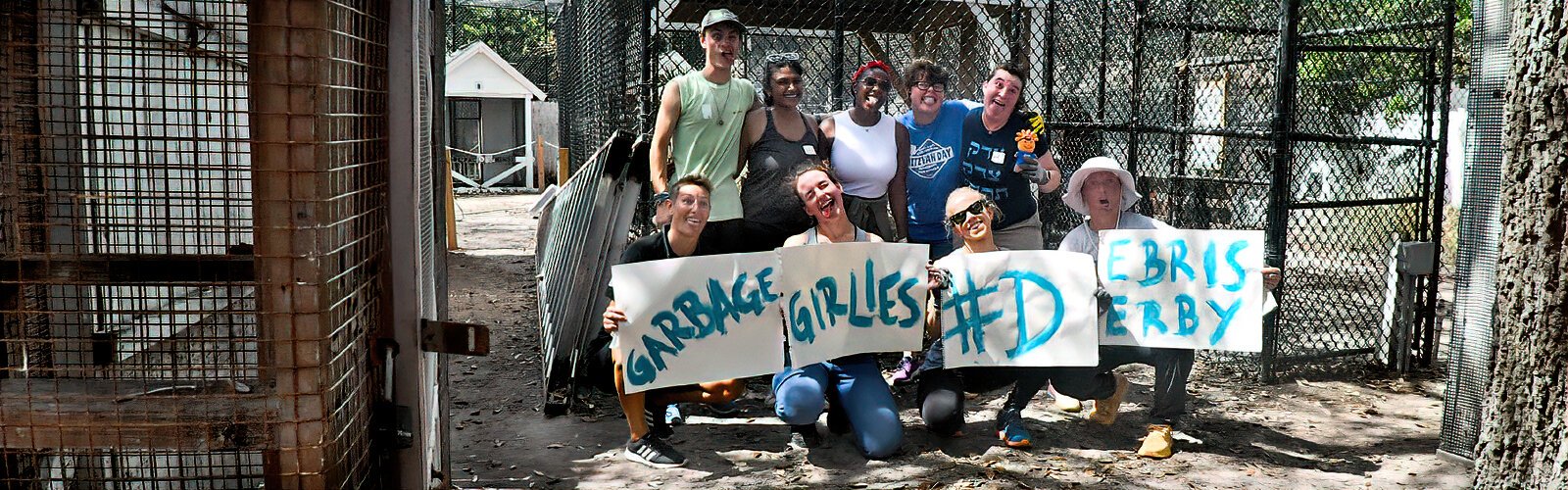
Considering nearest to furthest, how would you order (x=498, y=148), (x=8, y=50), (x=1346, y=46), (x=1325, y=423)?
(x=8, y=50), (x=1325, y=423), (x=1346, y=46), (x=498, y=148)

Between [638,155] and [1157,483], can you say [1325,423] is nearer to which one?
[1157,483]

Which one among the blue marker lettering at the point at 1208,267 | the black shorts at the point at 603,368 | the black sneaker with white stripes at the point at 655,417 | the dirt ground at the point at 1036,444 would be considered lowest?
the dirt ground at the point at 1036,444

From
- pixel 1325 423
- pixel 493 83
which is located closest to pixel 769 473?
pixel 1325 423

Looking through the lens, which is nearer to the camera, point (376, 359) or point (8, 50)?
point (376, 359)

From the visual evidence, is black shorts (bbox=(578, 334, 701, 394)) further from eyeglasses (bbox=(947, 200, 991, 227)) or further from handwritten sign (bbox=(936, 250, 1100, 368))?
eyeglasses (bbox=(947, 200, 991, 227))

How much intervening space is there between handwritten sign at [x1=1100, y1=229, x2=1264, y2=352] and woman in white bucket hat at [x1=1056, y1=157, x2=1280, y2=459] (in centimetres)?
11

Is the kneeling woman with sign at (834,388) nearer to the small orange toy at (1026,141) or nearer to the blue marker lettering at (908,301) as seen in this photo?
the blue marker lettering at (908,301)

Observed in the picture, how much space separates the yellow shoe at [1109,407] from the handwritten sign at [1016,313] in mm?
468

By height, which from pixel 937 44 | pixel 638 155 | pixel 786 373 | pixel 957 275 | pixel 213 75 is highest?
pixel 937 44

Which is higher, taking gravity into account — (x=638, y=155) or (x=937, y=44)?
(x=937, y=44)

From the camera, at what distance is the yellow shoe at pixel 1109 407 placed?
5.76 metres

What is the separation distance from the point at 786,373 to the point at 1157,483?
1722 millimetres

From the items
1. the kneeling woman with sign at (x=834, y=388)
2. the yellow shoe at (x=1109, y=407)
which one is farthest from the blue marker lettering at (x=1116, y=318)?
the kneeling woman with sign at (x=834, y=388)

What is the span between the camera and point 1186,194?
821cm
